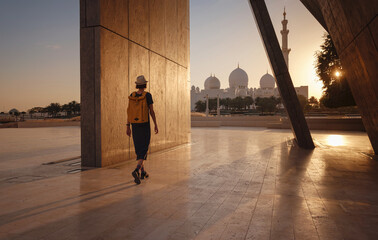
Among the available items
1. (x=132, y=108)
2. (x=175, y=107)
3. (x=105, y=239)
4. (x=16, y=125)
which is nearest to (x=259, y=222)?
(x=105, y=239)

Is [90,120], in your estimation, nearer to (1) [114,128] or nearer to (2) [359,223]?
(1) [114,128]

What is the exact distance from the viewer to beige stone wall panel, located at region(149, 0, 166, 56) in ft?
26.6

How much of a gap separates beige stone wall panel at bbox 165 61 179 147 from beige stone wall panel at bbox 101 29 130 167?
2.63m

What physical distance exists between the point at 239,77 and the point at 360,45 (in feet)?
301

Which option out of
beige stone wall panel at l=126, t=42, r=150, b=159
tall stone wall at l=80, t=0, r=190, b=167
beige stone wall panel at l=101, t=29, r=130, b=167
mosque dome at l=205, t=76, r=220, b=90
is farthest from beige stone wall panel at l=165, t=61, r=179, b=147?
mosque dome at l=205, t=76, r=220, b=90

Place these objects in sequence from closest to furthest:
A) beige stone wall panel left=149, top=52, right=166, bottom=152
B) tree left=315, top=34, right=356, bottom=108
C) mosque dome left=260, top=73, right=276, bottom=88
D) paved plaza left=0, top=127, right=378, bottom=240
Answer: paved plaza left=0, top=127, right=378, bottom=240
beige stone wall panel left=149, top=52, right=166, bottom=152
tree left=315, top=34, right=356, bottom=108
mosque dome left=260, top=73, right=276, bottom=88

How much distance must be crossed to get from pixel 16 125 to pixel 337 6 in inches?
1193

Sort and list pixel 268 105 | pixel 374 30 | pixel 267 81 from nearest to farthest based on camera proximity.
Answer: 1. pixel 374 30
2. pixel 268 105
3. pixel 267 81

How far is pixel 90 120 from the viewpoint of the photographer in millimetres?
5859

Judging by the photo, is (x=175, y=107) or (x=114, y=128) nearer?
(x=114, y=128)

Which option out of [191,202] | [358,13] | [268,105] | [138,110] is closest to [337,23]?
[358,13]

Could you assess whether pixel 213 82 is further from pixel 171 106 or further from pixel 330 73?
pixel 171 106

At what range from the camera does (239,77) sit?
94750 millimetres

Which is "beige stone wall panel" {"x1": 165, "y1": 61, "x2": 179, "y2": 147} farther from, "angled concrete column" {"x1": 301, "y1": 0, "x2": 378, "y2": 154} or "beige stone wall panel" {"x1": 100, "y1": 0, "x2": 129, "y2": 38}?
"angled concrete column" {"x1": 301, "y1": 0, "x2": 378, "y2": 154}
